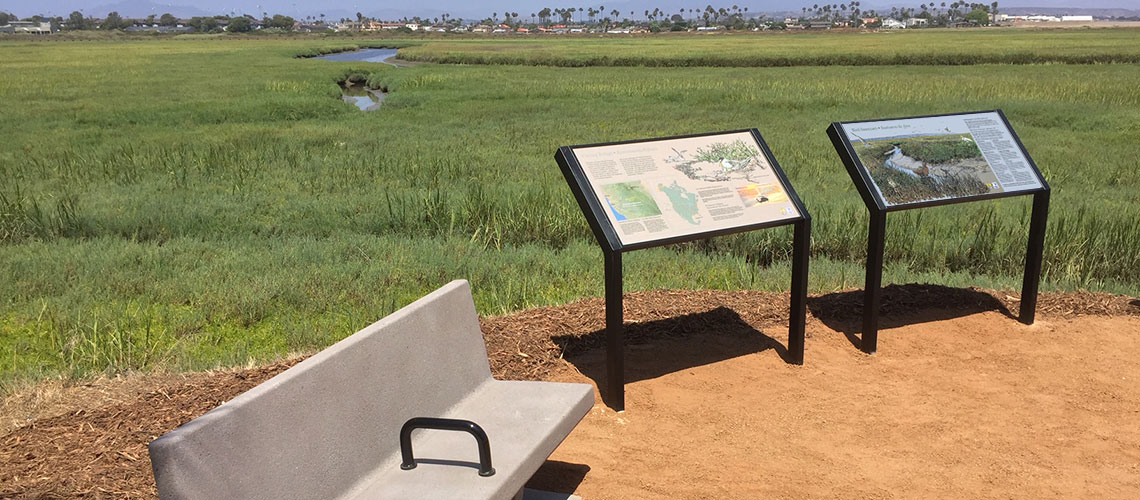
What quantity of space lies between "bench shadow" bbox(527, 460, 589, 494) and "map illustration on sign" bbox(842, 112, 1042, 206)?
9.02ft

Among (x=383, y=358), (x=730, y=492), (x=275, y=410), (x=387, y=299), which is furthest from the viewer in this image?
(x=387, y=299)

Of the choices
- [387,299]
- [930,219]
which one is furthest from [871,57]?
[387,299]

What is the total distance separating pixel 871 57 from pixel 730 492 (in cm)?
4608

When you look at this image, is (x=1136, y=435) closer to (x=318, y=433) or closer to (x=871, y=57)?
(x=318, y=433)

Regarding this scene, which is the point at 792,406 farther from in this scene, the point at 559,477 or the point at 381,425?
the point at 381,425

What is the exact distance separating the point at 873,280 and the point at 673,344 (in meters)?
1.36

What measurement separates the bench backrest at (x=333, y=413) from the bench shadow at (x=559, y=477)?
536 millimetres

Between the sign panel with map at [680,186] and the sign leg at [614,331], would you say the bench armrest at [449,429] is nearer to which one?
the sign leg at [614,331]

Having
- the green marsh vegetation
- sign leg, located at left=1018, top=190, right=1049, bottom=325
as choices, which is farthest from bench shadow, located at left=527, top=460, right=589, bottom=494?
sign leg, located at left=1018, top=190, right=1049, bottom=325

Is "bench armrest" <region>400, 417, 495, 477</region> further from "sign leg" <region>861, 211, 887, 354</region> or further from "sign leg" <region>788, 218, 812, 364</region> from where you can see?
"sign leg" <region>861, 211, 887, 354</region>

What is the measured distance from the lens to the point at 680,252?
914 centimetres

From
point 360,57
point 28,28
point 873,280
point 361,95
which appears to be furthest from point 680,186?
point 28,28

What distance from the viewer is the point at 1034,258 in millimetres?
6027

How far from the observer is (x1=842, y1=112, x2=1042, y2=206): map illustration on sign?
5609 millimetres
